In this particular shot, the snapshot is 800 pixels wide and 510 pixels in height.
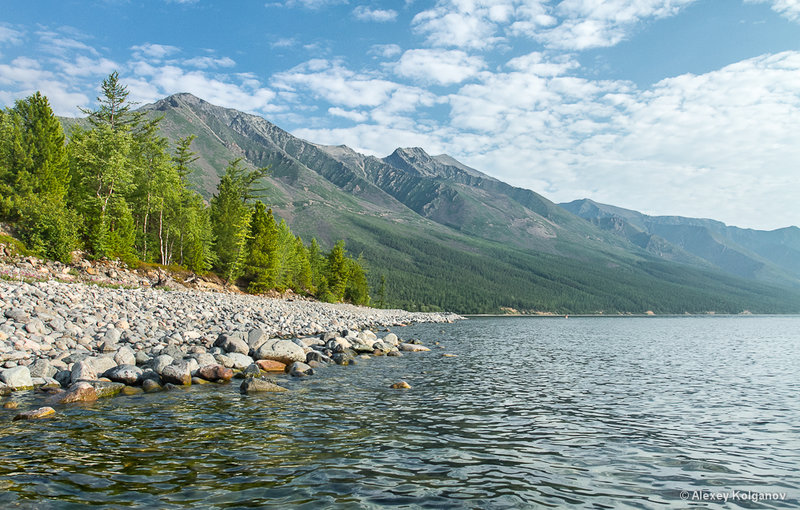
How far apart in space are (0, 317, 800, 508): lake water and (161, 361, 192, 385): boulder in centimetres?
124

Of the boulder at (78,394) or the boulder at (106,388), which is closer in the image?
the boulder at (78,394)

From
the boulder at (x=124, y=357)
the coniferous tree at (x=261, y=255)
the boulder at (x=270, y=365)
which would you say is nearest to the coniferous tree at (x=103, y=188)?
the coniferous tree at (x=261, y=255)

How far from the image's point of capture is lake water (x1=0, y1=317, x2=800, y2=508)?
25.7 ft

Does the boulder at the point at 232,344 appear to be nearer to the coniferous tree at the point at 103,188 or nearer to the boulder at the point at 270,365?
the boulder at the point at 270,365

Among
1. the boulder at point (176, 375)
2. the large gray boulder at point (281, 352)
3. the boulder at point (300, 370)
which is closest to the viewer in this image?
the boulder at point (176, 375)

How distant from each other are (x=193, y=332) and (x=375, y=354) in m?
11.8

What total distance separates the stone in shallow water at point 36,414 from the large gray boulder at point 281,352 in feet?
37.1

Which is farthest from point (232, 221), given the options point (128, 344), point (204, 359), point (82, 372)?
point (82, 372)

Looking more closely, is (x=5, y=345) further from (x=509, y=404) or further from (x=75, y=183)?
(x=75, y=183)

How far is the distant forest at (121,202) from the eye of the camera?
3850 cm

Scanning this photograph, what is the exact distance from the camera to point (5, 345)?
17344 millimetres

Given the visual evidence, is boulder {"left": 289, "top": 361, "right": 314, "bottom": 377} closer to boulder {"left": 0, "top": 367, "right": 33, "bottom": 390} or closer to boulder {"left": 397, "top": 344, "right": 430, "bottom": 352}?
boulder {"left": 0, "top": 367, "right": 33, "bottom": 390}

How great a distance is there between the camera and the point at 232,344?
23.9 metres

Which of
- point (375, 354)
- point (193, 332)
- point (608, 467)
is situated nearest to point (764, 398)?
point (608, 467)
